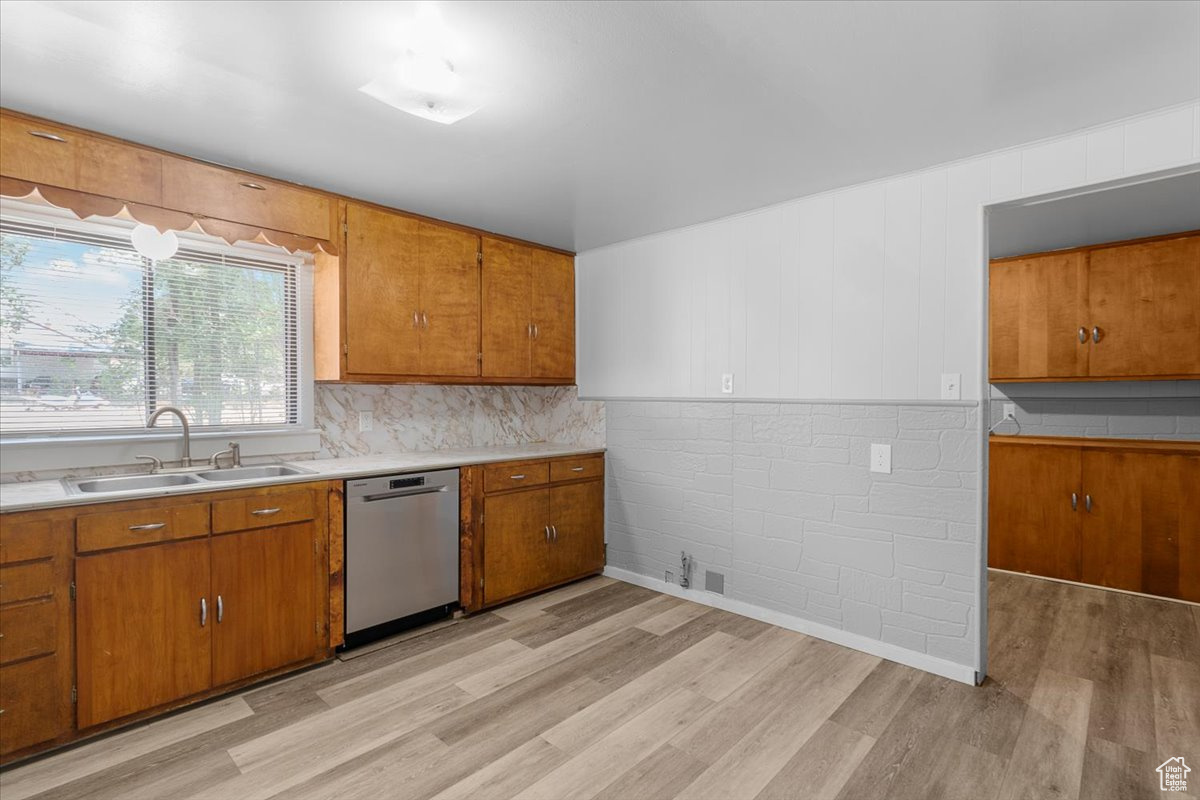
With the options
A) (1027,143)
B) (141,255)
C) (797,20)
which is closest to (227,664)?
(141,255)

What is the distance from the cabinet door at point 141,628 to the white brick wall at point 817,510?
8.13 ft

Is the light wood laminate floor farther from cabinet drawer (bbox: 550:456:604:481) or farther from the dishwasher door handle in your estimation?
cabinet drawer (bbox: 550:456:604:481)

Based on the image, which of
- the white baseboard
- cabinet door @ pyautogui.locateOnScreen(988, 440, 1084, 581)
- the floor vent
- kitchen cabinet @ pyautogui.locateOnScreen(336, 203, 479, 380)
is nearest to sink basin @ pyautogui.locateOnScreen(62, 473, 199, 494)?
kitchen cabinet @ pyautogui.locateOnScreen(336, 203, 479, 380)

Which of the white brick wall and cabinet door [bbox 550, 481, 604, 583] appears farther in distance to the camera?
cabinet door [bbox 550, 481, 604, 583]

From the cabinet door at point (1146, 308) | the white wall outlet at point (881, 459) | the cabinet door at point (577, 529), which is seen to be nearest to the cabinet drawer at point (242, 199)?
the cabinet door at point (577, 529)

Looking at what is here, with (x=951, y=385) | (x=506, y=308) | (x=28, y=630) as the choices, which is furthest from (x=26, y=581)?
(x=951, y=385)

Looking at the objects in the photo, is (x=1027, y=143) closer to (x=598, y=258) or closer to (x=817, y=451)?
(x=817, y=451)

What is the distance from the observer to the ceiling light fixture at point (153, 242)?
2.78 metres

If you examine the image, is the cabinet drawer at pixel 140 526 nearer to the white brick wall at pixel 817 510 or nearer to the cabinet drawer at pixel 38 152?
the cabinet drawer at pixel 38 152

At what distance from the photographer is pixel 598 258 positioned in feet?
14.0

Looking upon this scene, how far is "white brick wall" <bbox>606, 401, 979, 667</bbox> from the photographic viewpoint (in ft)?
8.91

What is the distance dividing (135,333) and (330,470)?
110cm

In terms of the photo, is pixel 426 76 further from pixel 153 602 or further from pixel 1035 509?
pixel 1035 509

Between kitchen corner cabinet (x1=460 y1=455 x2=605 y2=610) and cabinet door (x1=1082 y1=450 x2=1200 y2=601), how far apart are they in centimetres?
330
